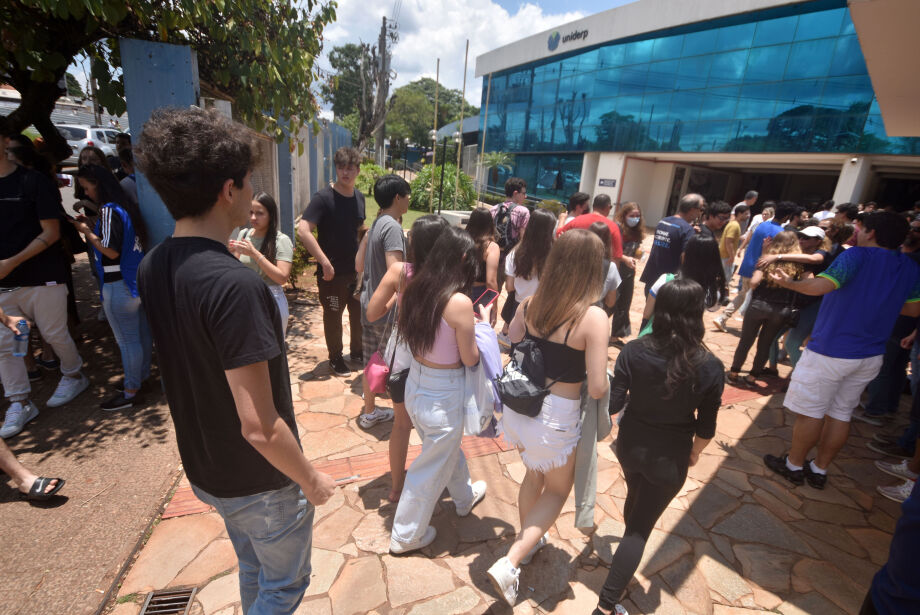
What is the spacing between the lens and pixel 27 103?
4070mm

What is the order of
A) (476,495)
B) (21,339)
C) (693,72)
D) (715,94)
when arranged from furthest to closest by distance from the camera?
1. (693,72)
2. (715,94)
3. (21,339)
4. (476,495)

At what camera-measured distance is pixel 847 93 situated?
51.6ft

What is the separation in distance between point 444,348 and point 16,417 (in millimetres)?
3499

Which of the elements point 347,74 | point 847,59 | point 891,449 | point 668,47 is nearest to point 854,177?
point 847,59

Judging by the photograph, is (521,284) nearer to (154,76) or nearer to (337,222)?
(337,222)

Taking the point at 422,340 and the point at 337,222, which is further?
the point at 337,222

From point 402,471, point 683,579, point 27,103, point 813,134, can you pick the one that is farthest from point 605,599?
point 813,134

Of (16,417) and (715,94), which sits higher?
(715,94)

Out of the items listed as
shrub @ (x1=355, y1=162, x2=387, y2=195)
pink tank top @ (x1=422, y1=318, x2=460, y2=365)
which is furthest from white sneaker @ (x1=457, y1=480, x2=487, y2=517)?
shrub @ (x1=355, y1=162, x2=387, y2=195)

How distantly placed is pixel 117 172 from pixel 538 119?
2873cm

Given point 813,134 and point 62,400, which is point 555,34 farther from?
point 62,400

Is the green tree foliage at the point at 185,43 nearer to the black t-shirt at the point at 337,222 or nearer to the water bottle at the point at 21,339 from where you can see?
the black t-shirt at the point at 337,222

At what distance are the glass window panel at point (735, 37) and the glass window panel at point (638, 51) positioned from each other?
348 cm

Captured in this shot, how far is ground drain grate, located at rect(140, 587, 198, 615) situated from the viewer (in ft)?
7.18
